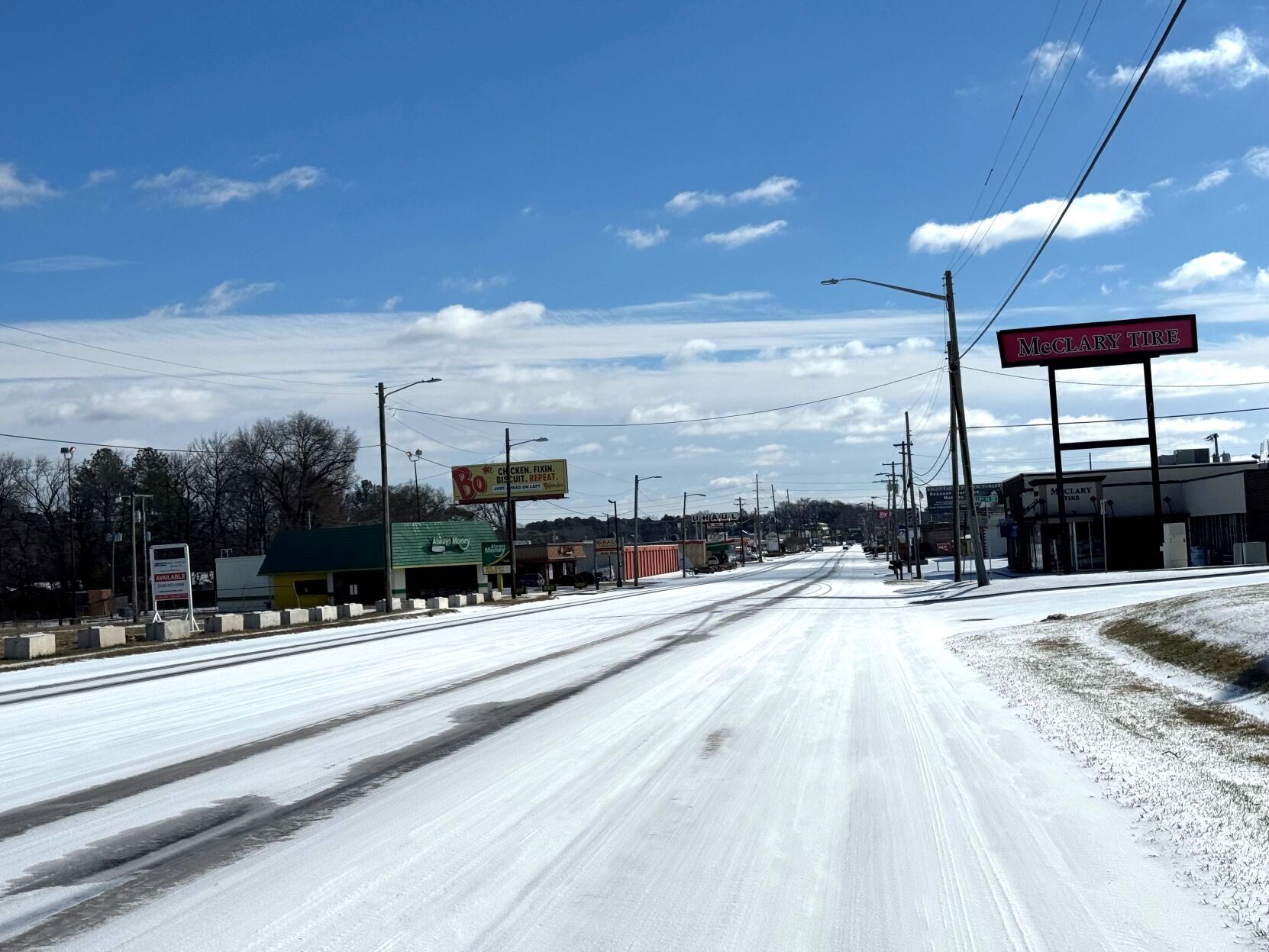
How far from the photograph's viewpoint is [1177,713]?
37.2 ft

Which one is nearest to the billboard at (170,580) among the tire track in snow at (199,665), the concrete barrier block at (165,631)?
the concrete barrier block at (165,631)

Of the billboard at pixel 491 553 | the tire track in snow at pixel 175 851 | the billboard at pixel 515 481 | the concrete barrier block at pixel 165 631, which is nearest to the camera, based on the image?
the tire track in snow at pixel 175 851

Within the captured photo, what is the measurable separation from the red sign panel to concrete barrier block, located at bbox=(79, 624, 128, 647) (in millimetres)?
38455

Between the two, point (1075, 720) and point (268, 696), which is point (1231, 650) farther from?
point (268, 696)

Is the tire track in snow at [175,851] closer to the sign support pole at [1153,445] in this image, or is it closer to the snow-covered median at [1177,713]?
the snow-covered median at [1177,713]

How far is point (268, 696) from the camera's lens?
54.1 feet

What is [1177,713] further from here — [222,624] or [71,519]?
[71,519]

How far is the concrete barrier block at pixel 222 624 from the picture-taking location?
3756 cm

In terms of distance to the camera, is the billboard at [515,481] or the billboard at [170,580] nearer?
the billboard at [170,580]

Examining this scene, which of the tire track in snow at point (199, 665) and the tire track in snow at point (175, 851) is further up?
the tire track in snow at point (175, 851)

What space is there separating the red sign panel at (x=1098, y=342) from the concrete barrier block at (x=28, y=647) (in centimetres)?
4027

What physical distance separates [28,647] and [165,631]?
6327mm

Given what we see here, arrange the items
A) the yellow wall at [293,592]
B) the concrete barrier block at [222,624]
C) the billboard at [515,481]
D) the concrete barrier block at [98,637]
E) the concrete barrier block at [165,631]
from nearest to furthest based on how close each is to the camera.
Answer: the concrete barrier block at [98,637]
the concrete barrier block at [165,631]
the concrete barrier block at [222,624]
the yellow wall at [293,592]
the billboard at [515,481]

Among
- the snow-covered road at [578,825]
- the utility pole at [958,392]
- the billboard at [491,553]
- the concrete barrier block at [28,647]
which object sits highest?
the utility pole at [958,392]
